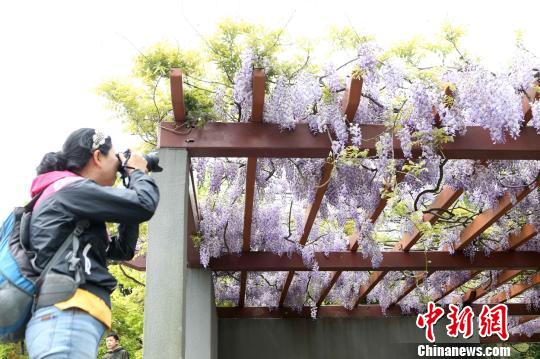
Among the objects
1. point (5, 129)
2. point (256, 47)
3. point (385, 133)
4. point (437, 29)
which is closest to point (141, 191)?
point (256, 47)

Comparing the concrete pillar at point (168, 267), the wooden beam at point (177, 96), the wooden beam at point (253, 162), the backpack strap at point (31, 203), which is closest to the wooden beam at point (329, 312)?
the wooden beam at point (253, 162)

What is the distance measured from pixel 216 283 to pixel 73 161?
446 cm

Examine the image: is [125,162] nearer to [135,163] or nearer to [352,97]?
[135,163]

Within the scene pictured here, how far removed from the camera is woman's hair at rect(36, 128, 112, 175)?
5.62 feet

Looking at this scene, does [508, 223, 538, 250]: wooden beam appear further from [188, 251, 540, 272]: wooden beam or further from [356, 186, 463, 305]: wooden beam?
→ [356, 186, 463, 305]: wooden beam

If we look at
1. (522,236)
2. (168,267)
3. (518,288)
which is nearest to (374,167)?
(168,267)

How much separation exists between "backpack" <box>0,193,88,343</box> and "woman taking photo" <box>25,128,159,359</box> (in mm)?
14

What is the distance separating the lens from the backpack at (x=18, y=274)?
4.67ft

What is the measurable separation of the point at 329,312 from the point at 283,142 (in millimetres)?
4300

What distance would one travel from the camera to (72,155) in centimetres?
172

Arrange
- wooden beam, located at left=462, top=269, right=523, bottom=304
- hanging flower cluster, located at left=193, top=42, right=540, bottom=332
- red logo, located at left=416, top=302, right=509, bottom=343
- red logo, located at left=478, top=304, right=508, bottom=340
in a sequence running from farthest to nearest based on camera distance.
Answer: red logo, located at left=416, top=302, right=509, bottom=343 < red logo, located at left=478, top=304, right=508, bottom=340 < wooden beam, located at left=462, top=269, right=523, bottom=304 < hanging flower cluster, located at left=193, top=42, right=540, bottom=332

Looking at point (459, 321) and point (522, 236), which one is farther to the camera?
point (459, 321)

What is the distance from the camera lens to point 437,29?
9.82ft


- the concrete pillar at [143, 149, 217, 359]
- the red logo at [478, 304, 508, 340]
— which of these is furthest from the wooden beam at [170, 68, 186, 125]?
the red logo at [478, 304, 508, 340]
